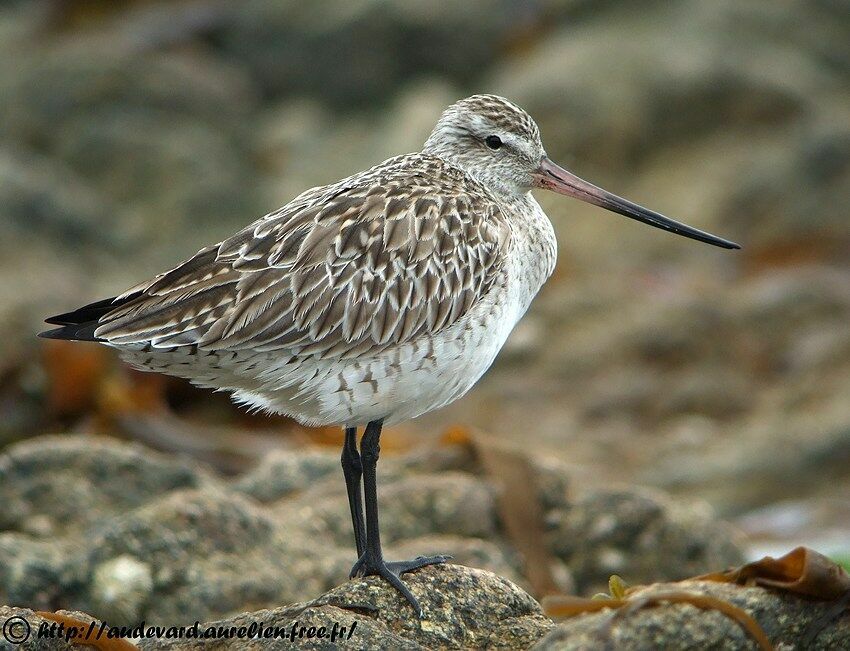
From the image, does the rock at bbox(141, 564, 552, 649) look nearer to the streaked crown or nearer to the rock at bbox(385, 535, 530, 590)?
the rock at bbox(385, 535, 530, 590)

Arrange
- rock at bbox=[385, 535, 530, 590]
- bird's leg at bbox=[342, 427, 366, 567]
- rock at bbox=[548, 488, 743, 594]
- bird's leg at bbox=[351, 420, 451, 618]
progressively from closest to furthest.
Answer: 1. bird's leg at bbox=[351, 420, 451, 618]
2. bird's leg at bbox=[342, 427, 366, 567]
3. rock at bbox=[385, 535, 530, 590]
4. rock at bbox=[548, 488, 743, 594]

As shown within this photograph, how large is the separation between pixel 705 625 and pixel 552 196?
10.8 meters

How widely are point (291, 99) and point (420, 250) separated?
Result: 12.3m

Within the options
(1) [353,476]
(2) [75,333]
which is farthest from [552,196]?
(2) [75,333]

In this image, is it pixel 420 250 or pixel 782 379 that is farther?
pixel 782 379

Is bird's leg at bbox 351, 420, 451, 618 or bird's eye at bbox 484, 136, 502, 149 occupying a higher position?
bird's eye at bbox 484, 136, 502, 149

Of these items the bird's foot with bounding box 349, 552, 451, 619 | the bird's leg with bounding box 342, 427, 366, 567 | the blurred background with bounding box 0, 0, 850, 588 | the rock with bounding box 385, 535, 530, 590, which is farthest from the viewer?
the blurred background with bounding box 0, 0, 850, 588

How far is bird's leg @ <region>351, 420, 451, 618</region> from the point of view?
525 cm

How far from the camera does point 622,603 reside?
4.31m

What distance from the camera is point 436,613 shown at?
16.8ft

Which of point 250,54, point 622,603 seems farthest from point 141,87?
point 622,603

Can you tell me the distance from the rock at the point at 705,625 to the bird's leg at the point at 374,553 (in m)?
1.12

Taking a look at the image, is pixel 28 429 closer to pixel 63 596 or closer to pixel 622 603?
pixel 63 596

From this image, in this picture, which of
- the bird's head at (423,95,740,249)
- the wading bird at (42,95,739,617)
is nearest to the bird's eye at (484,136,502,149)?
the bird's head at (423,95,740,249)
